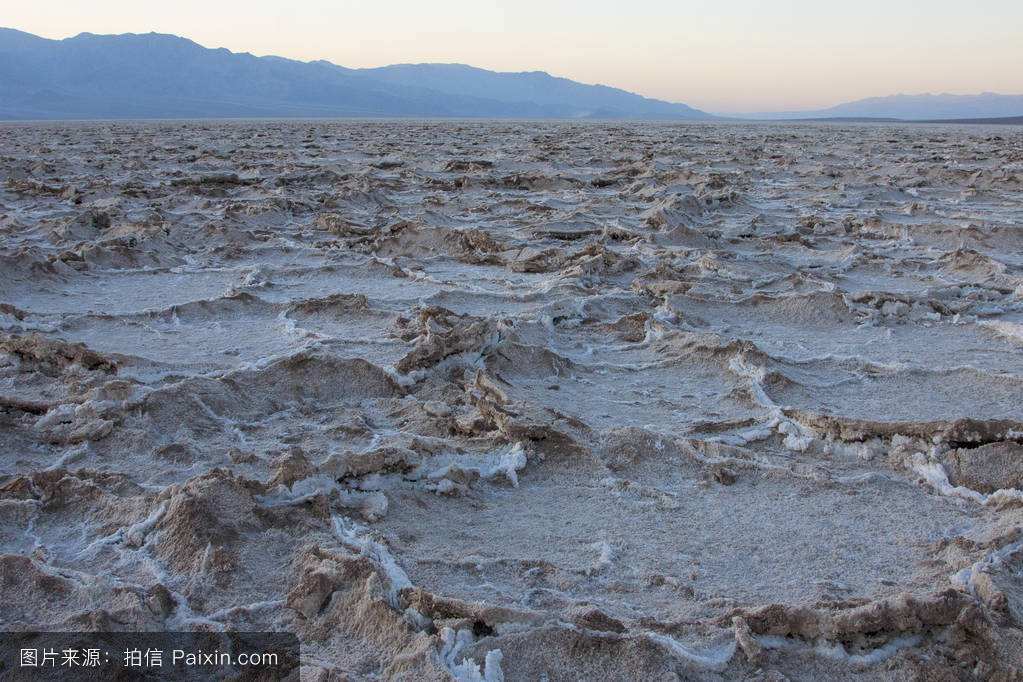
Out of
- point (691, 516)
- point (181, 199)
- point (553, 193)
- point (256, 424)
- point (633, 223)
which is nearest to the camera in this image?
point (691, 516)

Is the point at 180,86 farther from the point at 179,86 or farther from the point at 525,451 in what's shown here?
the point at 525,451

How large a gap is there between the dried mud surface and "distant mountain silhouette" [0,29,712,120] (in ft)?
227

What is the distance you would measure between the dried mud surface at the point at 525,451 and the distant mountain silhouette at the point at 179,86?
69282 millimetres

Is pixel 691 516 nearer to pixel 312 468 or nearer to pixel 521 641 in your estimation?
pixel 521 641

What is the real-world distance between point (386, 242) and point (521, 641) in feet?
11.2

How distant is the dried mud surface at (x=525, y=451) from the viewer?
4.39ft

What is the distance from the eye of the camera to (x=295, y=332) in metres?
2.93

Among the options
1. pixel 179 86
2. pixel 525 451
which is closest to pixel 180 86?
pixel 179 86

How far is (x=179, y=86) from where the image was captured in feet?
306

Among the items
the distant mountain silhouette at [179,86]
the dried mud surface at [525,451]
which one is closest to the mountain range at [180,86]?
the distant mountain silhouette at [179,86]

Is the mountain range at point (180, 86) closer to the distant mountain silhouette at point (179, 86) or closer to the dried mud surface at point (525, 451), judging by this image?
the distant mountain silhouette at point (179, 86)

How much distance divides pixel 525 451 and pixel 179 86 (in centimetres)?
10218

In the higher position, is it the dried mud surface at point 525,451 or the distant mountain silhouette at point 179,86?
the distant mountain silhouette at point 179,86

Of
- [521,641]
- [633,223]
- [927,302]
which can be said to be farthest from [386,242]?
[521,641]
